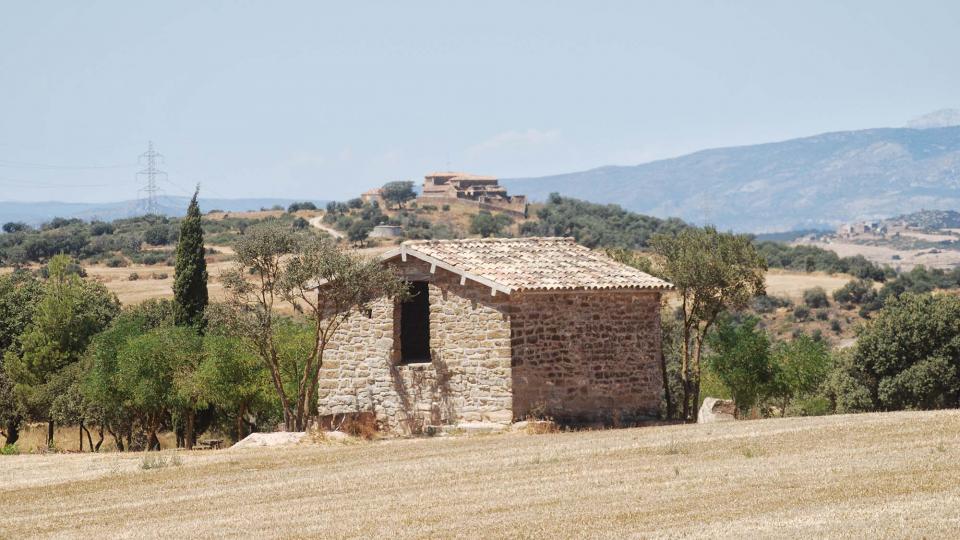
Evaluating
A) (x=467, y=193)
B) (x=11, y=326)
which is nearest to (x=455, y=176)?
(x=467, y=193)

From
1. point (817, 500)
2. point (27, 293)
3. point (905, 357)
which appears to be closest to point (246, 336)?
point (817, 500)

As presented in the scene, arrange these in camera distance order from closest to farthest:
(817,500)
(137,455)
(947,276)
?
1. (817,500)
2. (137,455)
3. (947,276)

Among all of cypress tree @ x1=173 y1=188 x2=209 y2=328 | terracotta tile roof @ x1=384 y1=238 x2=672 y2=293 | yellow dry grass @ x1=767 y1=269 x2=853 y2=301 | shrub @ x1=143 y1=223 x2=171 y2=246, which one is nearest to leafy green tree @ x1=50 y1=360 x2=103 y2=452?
cypress tree @ x1=173 y1=188 x2=209 y2=328

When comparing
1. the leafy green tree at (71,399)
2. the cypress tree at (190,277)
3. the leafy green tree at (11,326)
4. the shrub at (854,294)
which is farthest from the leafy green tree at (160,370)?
the shrub at (854,294)

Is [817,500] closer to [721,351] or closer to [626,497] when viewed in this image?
[626,497]

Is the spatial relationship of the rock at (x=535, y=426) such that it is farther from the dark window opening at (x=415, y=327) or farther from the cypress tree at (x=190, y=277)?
the cypress tree at (x=190, y=277)

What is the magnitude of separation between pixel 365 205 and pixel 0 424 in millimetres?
77735

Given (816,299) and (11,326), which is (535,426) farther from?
(816,299)

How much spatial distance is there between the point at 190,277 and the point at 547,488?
25.3m

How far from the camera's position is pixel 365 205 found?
121 m

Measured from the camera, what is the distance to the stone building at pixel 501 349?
1058 inches

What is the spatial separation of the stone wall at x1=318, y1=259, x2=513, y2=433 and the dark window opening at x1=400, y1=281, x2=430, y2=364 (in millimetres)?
1071

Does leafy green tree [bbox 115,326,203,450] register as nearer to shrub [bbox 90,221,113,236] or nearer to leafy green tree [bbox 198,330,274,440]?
leafy green tree [bbox 198,330,274,440]

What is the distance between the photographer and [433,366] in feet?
90.1
